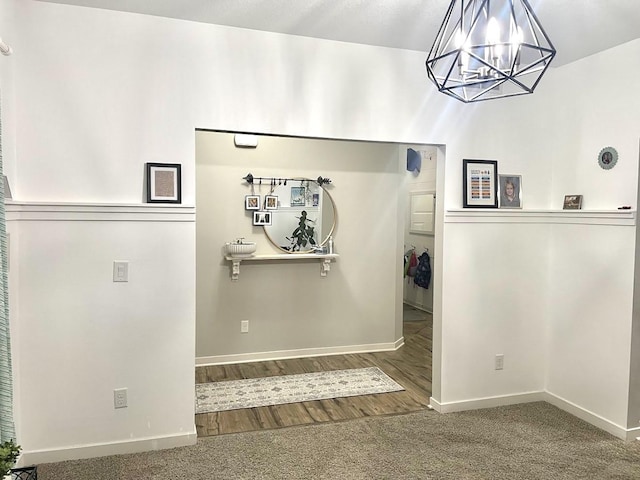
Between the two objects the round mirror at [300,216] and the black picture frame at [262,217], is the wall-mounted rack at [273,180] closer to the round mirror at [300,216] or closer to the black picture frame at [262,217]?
the round mirror at [300,216]

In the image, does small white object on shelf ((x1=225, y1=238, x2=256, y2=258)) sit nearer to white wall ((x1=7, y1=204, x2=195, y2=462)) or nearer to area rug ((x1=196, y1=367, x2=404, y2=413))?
area rug ((x1=196, y1=367, x2=404, y2=413))

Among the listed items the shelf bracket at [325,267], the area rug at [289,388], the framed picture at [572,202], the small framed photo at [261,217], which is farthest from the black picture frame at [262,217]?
the framed picture at [572,202]

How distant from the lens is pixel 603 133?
11.0ft

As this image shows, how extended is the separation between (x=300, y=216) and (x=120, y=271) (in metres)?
2.33

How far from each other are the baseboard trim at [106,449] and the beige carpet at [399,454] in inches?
1.7

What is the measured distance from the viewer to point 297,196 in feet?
16.1

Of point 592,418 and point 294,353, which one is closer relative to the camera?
point 592,418

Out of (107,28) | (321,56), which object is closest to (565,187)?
→ (321,56)

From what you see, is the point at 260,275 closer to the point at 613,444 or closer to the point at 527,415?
the point at 527,415

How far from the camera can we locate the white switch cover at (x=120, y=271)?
2873mm

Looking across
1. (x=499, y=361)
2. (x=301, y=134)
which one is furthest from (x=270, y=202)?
(x=499, y=361)

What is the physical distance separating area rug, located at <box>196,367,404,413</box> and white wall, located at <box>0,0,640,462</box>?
670 mm

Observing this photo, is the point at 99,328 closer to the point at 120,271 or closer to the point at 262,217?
the point at 120,271

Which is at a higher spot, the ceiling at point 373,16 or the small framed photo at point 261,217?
the ceiling at point 373,16
